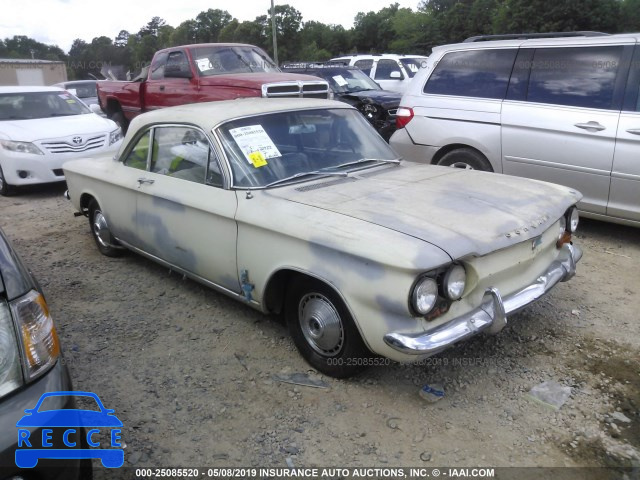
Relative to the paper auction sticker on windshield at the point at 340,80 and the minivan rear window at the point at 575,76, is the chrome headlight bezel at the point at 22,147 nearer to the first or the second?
the paper auction sticker on windshield at the point at 340,80

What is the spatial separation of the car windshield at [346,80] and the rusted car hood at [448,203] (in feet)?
23.0

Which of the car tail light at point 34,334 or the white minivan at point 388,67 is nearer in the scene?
the car tail light at point 34,334

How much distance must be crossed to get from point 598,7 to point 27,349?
42.7m

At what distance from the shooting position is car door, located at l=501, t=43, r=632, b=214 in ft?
16.5

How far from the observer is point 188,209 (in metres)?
3.79

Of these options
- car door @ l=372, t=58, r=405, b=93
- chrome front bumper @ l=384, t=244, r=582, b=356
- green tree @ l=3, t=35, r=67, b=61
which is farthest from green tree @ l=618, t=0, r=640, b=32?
green tree @ l=3, t=35, r=67, b=61

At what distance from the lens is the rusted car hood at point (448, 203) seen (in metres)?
2.83

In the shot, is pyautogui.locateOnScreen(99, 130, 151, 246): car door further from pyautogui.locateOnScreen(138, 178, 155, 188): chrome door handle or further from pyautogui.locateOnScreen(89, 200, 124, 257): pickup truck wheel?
pyautogui.locateOnScreen(89, 200, 124, 257): pickup truck wheel

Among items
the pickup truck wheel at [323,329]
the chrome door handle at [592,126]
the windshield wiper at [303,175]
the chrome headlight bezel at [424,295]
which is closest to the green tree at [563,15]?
the chrome door handle at [592,126]

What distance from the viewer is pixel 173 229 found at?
3.98m

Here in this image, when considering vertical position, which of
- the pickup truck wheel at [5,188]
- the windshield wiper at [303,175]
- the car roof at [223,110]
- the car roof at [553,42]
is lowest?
the pickup truck wheel at [5,188]

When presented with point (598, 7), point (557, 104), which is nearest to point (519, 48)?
point (557, 104)

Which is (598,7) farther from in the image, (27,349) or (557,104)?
(27,349)

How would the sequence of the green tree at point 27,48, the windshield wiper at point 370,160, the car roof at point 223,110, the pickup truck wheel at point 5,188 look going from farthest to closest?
the green tree at point 27,48 < the pickup truck wheel at point 5,188 < the windshield wiper at point 370,160 < the car roof at point 223,110
